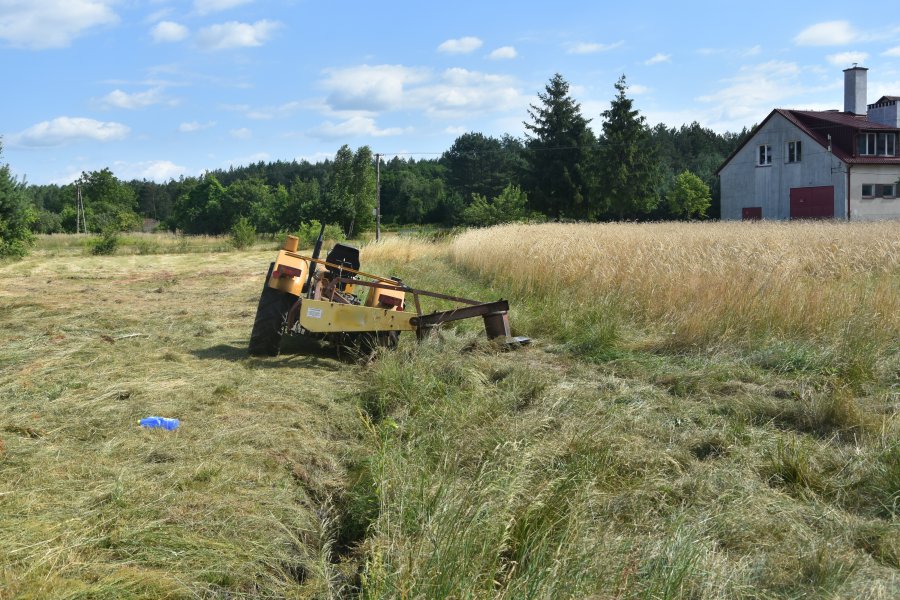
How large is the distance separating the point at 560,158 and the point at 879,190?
18.5 metres

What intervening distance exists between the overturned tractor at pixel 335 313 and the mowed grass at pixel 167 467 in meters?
0.37

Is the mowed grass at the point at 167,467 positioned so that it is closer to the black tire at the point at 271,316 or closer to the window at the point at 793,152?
the black tire at the point at 271,316

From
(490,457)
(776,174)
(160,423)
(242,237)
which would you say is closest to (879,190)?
(776,174)

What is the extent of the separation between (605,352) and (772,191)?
37.2 m

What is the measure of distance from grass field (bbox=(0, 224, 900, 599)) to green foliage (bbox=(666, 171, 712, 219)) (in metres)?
45.3

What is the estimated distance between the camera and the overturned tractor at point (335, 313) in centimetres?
772

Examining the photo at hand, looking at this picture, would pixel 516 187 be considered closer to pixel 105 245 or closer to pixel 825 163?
pixel 825 163

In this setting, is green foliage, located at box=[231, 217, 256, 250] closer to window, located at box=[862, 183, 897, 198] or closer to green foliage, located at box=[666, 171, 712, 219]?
green foliage, located at box=[666, 171, 712, 219]

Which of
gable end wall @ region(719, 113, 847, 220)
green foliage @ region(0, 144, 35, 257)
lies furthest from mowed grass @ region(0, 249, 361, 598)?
gable end wall @ region(719, 113, 847, 220)

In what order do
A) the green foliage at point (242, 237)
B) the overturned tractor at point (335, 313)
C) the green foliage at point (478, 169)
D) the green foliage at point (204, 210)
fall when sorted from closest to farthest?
the overturned tractor at point (335, 313)
the green foliage at point (242, 237)
the green foliage at point (478, 169)
the green foliage at point (204, 210)

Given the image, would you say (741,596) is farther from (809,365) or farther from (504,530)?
(809,365)

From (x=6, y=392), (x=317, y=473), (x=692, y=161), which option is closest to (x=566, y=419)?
(x=317, y=473)

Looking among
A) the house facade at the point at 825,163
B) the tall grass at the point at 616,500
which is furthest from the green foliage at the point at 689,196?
the tall grass at the point at 616,500

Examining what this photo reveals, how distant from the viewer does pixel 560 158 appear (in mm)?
49750
